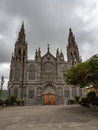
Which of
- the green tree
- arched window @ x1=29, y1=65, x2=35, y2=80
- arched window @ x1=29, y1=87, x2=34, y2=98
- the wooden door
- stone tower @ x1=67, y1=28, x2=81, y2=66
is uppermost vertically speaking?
stone tower @ x1=67, y1=28, x2=81, y2=66

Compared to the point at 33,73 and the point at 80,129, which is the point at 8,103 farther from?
the point at 80,129

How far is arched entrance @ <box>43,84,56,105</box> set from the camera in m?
35.3

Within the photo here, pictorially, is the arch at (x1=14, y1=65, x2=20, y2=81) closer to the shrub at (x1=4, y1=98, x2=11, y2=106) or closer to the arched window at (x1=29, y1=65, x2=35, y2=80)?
the arched window at (x1=29, y1=65, x2=35, y2=80)

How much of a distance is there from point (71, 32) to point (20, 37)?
17137mm

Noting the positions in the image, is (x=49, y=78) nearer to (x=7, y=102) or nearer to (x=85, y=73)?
(x=7, y=102)

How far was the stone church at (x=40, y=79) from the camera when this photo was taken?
35.2 metres

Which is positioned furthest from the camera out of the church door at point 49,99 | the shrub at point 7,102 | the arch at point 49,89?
the arch at point 49,89

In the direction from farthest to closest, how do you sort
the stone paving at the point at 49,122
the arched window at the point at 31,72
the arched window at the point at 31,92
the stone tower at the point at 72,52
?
the stone tower at the point at 72,52, the arched window at the point at 31,72, the arched window at the point at 31,92, the stone paving at the point at 49,122

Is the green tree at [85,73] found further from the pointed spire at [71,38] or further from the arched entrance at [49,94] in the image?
the pointed spire at [71,38]

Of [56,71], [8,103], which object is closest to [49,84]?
[56,71]

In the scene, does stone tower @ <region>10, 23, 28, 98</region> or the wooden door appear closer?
the wooden door

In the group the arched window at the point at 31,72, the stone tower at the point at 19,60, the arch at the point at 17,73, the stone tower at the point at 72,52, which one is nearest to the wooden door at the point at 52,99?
the arched window at the point at 31,72

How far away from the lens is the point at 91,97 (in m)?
19.4

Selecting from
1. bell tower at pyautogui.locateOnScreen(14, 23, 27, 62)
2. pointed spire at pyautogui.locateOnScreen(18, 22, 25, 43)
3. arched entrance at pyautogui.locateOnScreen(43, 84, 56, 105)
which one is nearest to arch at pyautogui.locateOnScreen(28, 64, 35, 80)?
bell tower at pyautogui.locateOnScreen(14, 23, 27, 62)
